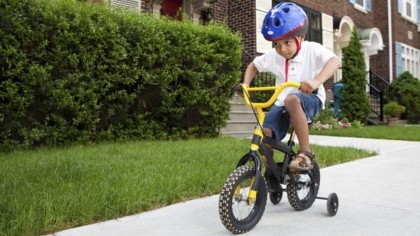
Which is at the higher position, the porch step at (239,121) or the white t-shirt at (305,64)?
the white t-shirt at (305,64)

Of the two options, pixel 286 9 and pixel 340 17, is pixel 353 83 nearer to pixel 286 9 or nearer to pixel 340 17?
pixel 340 17

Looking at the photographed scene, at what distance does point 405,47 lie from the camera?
21.4 m

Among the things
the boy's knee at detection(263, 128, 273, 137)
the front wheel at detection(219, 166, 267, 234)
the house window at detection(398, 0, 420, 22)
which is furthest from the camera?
the house window at detection(398, 0, 420, 22)

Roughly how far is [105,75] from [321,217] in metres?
4.34

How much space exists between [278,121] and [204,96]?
472 cm

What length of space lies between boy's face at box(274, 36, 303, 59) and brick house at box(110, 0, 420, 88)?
605cm

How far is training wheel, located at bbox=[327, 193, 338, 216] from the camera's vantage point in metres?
3.24

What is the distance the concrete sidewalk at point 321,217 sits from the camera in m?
2.91

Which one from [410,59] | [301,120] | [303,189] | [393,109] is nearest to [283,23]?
[301,120]

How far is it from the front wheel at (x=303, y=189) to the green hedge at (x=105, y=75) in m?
3.92

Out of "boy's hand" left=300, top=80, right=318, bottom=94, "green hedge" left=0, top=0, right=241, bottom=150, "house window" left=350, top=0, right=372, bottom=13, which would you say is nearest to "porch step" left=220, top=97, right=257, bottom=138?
"green hedge" left=0, top=0, right=241, bottom=150

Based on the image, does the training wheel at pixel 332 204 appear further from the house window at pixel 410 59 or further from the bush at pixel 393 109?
the house window at pixel 410 59

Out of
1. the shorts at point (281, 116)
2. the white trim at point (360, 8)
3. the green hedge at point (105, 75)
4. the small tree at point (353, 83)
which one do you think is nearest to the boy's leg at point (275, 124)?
the shorts at point (281, 116)

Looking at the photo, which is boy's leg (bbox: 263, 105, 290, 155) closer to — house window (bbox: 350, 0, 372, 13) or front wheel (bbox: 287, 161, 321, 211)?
front wheel (bbox: 287, 161, 321, 211)
